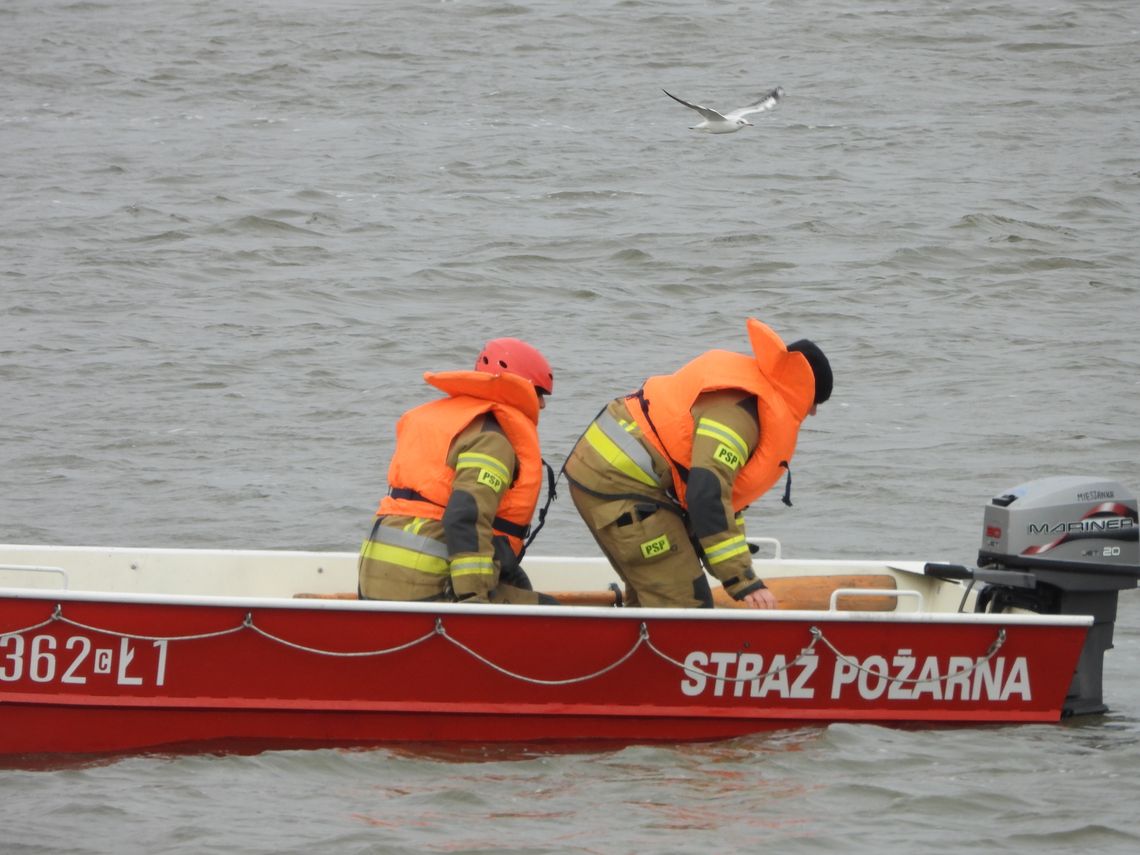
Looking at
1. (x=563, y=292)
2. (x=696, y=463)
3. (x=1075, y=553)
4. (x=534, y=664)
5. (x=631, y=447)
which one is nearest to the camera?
(x=696, y=463)

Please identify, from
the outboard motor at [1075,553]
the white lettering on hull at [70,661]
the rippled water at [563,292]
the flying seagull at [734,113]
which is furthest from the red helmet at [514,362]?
the flying seagull at [734,113]

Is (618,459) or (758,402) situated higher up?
(758,402)

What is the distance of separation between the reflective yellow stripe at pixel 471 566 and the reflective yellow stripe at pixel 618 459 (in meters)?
0.64

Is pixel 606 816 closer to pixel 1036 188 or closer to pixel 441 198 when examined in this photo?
pixel 441 198

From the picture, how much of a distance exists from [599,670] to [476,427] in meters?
1.00

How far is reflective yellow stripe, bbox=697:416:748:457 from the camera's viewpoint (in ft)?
20.2

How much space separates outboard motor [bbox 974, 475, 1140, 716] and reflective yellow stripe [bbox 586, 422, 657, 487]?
4.62 ft

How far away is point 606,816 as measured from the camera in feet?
19.1

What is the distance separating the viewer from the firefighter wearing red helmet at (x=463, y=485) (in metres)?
6.07

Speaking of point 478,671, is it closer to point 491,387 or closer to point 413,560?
point 413,560

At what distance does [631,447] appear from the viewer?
6.38 metres

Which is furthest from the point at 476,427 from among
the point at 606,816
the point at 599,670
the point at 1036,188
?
the point at 1036,188

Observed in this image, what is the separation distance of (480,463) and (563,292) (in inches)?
417

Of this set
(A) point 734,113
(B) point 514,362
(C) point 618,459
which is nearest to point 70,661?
(B) point 514,362
